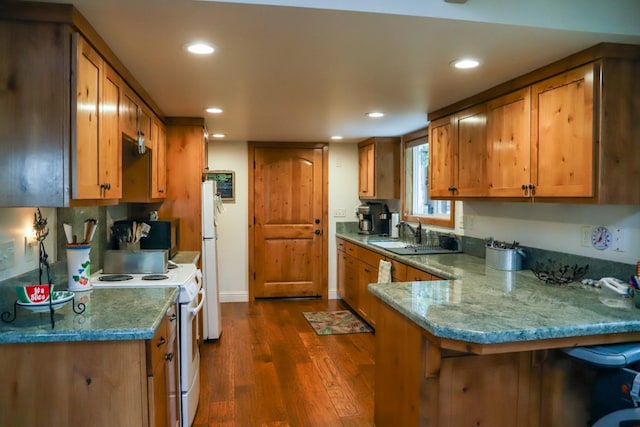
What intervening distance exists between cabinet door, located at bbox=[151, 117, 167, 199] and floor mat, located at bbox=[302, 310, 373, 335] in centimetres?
208

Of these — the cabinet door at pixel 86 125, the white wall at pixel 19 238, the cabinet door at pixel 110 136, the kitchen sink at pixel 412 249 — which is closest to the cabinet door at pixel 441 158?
the kitchen sink at pixel 412 249

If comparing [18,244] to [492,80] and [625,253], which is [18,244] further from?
[625,253]

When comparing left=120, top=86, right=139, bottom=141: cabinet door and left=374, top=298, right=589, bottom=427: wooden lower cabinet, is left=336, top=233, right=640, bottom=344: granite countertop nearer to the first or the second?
left=374, top=298, right=589, bottom=427: wooden lower cabinet

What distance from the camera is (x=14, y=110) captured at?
5.46 feet

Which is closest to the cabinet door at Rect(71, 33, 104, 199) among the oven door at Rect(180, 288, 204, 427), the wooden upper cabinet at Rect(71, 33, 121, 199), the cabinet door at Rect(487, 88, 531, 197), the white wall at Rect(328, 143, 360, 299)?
the wooden upper cabinet at Rect(71, 33, 121, 199)

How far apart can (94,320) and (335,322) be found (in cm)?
326

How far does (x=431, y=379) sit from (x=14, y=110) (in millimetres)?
2011

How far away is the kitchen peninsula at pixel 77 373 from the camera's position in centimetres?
162

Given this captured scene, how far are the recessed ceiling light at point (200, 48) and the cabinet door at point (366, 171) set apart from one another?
336 centimetres

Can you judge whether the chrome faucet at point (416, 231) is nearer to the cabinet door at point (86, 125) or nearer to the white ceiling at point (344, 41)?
the white ceiling at point (344, 41)

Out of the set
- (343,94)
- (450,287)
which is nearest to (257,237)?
(343,94)

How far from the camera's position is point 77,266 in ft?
7.39

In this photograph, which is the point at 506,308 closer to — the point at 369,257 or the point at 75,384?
the point at 75,384

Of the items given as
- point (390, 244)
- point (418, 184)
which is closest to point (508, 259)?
point (390, 244)
